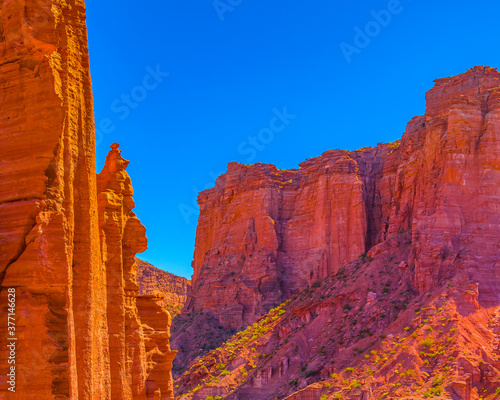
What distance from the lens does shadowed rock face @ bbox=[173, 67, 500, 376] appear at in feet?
186

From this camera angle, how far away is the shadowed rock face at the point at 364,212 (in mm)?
56812

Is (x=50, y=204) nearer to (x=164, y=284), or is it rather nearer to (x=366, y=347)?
(x=366, y=347)

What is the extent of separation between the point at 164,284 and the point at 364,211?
63.3 m

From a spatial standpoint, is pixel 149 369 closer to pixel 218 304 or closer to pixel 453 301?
pixel 453 301

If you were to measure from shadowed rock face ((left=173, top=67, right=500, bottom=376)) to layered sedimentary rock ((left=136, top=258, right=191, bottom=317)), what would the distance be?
20469mm

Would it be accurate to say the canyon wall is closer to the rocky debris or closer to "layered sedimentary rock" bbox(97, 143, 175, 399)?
the rocky debris

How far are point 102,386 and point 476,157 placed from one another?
159 ft

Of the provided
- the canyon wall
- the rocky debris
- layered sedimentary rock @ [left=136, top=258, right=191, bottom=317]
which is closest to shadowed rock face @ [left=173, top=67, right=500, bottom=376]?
the canyon wall

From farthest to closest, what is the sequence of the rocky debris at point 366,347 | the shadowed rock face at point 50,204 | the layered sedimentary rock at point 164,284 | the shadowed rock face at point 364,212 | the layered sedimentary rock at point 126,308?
the layered sedimentary rock at point 164,284, the shadowed rock face at point 364,212, the rocky debris at point 366,347, the layered sedimentary rock at point 126,308, the shadowed rock face at point 50,204

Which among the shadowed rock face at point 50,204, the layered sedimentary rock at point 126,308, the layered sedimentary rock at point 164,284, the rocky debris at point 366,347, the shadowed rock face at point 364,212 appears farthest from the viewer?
the layered sedimentary rock at point 164,284

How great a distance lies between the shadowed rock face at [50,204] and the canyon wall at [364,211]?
4446 cm

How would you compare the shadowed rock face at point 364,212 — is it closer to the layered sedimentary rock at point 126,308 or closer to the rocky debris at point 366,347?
the rocky debris at point 366,347

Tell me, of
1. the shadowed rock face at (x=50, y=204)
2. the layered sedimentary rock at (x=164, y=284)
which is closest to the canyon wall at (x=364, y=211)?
the layered sedimentary rock at (x=164, y=284)

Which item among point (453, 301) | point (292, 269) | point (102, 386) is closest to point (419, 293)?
point (453, 301)
